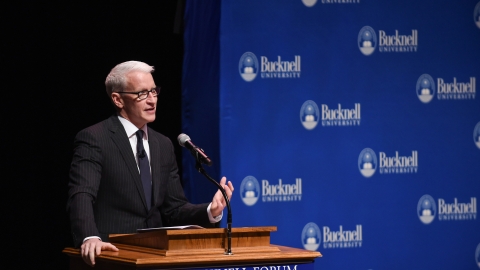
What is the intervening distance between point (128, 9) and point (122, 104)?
1932 millimetres

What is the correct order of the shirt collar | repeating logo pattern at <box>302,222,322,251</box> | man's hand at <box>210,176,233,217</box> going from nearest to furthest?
1. man's hand at <box>210,176,233,217</box>
2. the shirt collar
3. repeating logo pattern at <box>302,222,322,251</box>

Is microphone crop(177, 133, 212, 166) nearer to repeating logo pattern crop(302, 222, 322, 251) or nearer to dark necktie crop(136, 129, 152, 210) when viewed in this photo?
dark necktie crop(136, 129, 152, 210)

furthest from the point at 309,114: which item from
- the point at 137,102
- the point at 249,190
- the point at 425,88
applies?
the point at 137,102

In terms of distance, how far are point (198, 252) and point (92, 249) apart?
49cm

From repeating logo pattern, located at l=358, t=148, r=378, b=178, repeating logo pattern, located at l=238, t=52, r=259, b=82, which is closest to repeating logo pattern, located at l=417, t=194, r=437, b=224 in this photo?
repeating logo pattern, located at l=358, t=148, r=378, b=178

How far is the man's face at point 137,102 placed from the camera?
4.15 m

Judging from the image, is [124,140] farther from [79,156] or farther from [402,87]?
[402,87]

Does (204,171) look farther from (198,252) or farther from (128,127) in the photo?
(128,127)

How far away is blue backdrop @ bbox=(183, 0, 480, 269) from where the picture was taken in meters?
5.57

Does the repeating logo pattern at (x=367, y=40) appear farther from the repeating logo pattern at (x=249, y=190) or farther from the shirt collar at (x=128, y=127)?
the shirt collar at (x=128, y=127)

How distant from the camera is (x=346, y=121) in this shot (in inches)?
231

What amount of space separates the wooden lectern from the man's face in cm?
83

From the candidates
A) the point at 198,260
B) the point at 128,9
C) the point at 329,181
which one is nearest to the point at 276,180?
the point at 329,181

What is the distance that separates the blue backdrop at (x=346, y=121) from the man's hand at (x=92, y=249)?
2056 millimetres
